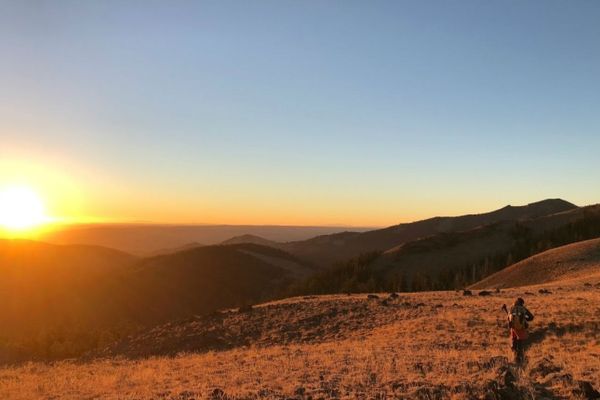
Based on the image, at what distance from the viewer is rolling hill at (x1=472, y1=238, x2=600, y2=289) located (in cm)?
5644

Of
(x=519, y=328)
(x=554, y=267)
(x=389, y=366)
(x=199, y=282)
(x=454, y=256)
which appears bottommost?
(x=199, y=282)

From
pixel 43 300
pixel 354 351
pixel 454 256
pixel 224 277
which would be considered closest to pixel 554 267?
pixel 354 351

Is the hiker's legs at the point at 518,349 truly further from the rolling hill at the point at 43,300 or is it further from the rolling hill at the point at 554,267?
the rolling hill at the point at 43,300

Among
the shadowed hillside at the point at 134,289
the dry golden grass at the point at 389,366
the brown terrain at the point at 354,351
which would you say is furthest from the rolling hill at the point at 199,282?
the dry golden grass at the point at 389,366

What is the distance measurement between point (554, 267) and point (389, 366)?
52.7 m

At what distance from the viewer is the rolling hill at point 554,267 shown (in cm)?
5644

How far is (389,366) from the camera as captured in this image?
628 inches

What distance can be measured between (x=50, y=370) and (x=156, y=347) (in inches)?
350

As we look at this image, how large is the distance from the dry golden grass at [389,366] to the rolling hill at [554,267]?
28850mm

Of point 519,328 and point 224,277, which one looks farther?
point 224,277

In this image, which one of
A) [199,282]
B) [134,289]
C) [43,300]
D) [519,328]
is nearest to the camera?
[519,328]

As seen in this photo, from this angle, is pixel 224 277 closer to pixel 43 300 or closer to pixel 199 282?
pixel 199 282

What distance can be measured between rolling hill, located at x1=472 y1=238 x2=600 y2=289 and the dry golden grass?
1136 inches

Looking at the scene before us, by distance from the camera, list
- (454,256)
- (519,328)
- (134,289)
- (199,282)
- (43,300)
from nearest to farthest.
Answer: (519,328) < (43,300) < (134,289) < (454,256) < (199,282)
